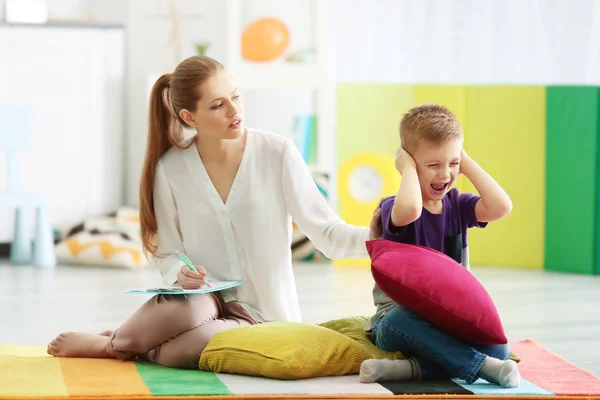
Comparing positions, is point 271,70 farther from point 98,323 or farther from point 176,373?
point 176,373

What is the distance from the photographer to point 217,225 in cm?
249

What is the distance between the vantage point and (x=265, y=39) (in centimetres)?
489

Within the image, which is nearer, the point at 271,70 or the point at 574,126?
the point at 574,126

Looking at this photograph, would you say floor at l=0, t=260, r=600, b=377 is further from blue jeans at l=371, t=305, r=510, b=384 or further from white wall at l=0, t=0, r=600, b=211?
white wall at l=0, t=0, r=600, b=211

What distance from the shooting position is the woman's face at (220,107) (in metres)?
2.39

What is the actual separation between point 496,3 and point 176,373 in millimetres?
3097

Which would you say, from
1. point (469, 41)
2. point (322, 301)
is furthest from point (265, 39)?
point (322, 301)

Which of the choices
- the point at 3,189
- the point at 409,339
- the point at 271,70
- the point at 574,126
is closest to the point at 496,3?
the point at 574,126

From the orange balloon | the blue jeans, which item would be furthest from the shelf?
the blue jeans

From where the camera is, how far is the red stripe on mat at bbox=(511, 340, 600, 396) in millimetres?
2096

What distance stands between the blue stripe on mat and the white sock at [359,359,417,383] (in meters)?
0.10

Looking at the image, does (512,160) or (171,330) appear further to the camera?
(512,160)

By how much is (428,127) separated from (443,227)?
23 centimetres

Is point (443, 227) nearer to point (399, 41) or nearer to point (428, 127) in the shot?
point (428, 127)
